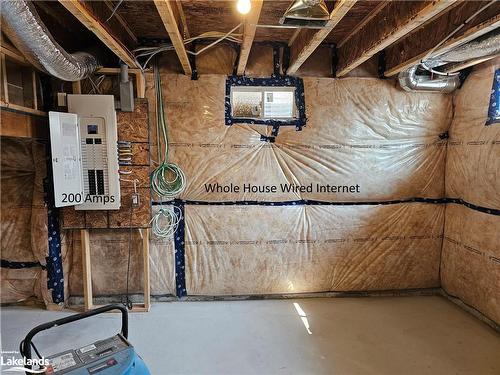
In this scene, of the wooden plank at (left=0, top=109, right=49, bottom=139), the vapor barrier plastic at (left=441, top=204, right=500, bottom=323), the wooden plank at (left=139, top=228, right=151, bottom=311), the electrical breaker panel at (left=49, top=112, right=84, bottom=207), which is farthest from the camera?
the wooden plank at (left=139, top=228, right=151, bottom=311)

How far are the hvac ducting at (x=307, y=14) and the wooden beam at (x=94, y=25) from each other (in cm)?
109

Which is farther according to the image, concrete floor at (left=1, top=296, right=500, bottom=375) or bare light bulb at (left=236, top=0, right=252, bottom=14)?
concrete floor at (left=1, top=296, right=500, bottom=375)

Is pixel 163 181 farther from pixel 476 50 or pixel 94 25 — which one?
pixel 476 50

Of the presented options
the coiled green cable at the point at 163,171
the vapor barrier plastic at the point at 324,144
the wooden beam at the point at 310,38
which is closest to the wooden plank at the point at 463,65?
the vapor barrier plastic at the point at 324,144

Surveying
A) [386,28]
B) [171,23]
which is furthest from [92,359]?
[386,28]

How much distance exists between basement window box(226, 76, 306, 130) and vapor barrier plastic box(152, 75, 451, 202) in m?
0.07

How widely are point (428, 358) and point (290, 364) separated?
1.00 meters

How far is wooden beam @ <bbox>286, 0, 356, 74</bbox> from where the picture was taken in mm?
1676

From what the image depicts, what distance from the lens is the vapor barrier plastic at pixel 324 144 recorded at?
2.92 meters

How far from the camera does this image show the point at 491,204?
261 centimetres

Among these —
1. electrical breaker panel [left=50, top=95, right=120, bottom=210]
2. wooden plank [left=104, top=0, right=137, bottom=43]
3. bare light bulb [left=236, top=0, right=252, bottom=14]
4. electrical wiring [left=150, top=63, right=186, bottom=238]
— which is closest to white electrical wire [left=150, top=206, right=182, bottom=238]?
electrical wiring [left=150, top=63, right=186, bottom=238]

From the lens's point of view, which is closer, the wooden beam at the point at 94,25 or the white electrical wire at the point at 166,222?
the wooden beam at the point at 94,25

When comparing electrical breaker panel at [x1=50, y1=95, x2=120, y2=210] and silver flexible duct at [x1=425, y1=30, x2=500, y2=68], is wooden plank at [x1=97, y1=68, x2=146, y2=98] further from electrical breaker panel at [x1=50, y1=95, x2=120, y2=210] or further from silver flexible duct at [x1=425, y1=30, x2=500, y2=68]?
silver flexible duct at [x1=425, y1=30, x2=500, y2=68]

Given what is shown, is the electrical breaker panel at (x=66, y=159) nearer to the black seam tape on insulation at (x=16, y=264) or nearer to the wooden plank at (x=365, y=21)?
the black seam tape on insulation at (x=16, y=264)
